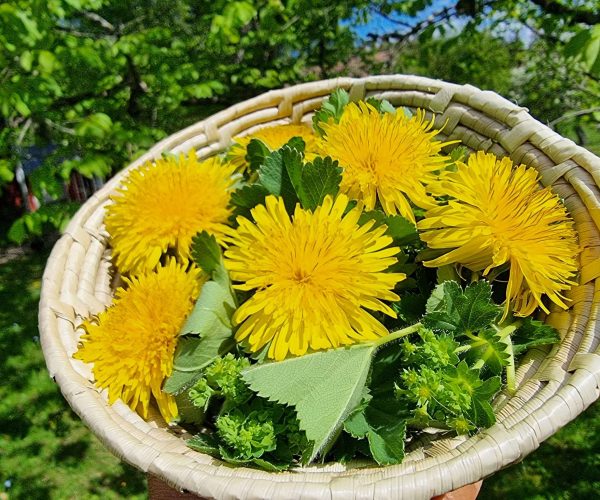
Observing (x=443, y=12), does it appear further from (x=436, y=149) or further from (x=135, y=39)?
(x=436, y=149)

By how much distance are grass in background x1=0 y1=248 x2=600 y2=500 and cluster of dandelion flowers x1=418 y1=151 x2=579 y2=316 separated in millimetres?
1290

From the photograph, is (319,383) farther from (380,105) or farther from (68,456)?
(68,456)

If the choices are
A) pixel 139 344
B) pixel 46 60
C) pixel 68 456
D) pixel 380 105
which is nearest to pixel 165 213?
pixel 139 344

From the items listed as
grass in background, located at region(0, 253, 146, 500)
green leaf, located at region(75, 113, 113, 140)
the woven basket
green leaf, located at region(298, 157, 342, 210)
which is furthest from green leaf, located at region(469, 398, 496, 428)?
grass in background, located at region(0, 253, 146, 500)

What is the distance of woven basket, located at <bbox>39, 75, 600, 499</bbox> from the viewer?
2.08 ft

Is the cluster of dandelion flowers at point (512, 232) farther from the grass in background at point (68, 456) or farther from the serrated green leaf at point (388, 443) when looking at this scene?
the grass in background at point (68, 456)

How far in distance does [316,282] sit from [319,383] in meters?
0.14

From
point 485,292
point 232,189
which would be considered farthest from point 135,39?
point 485,292

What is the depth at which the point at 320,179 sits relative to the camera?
888 millimetres

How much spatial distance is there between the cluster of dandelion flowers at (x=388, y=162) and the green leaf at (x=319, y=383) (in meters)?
0.26

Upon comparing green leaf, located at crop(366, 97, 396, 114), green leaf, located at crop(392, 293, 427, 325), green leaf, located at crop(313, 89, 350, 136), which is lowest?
green leaf, located at crop(392, 293, 427, 325)

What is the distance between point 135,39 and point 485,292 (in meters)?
1.96

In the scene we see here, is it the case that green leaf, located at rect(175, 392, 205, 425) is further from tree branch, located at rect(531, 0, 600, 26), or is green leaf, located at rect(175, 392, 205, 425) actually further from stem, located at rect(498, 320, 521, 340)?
tree branch, located at rect(531, 0, 600, 26)

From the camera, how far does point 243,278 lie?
86cm
